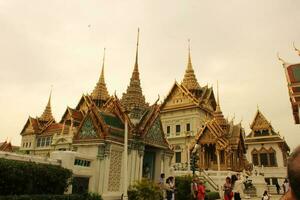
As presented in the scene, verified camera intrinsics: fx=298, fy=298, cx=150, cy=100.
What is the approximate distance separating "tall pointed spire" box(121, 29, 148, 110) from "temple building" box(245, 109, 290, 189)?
26272mm

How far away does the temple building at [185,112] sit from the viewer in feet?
134

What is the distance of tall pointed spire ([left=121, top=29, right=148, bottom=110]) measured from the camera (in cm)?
1883

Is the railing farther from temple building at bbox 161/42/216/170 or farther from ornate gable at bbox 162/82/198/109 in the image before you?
ornate gable at bbox 162/82/198/109

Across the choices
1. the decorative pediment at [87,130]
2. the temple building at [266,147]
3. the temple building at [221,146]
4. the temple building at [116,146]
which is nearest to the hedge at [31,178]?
the temple building at [116,146]

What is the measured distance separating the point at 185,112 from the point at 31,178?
3369 cm

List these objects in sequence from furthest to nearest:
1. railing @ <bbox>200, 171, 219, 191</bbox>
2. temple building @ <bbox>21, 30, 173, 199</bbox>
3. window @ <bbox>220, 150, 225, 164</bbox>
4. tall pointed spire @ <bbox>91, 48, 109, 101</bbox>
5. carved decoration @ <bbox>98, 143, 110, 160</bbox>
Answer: tall pointed spire @ <bbox>91, 48, 109, 101</bbox>
window @ <bbox>220, 150, 225, 164</bbox>
railing @ <bbox>200, 171, 219, 191</bbox>
carved decoration @ <bbox>98, 143, 110, 160</bbox>
temple building @ <bbox>21, 30, 173, 199</bbox>

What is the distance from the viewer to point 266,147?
42.7 metres

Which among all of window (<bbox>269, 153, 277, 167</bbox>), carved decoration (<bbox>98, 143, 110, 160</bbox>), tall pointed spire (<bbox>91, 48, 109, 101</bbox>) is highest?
tall pointed spire (<bbox>91, 48, 109, 101</bbox>)

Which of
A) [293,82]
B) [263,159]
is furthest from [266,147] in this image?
[293,82]

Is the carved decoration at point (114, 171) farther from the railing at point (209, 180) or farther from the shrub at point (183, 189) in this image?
the railing at point (209, 180)

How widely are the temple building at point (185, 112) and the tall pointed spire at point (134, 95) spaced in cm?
2092

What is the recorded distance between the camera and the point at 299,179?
1.33 metres

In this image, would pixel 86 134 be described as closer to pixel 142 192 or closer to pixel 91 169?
pixel 91 169

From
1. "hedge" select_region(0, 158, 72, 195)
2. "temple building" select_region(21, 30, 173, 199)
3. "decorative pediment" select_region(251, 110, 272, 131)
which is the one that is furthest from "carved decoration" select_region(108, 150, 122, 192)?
"decorative pediment" select_region(251, 110, 272, 131)
